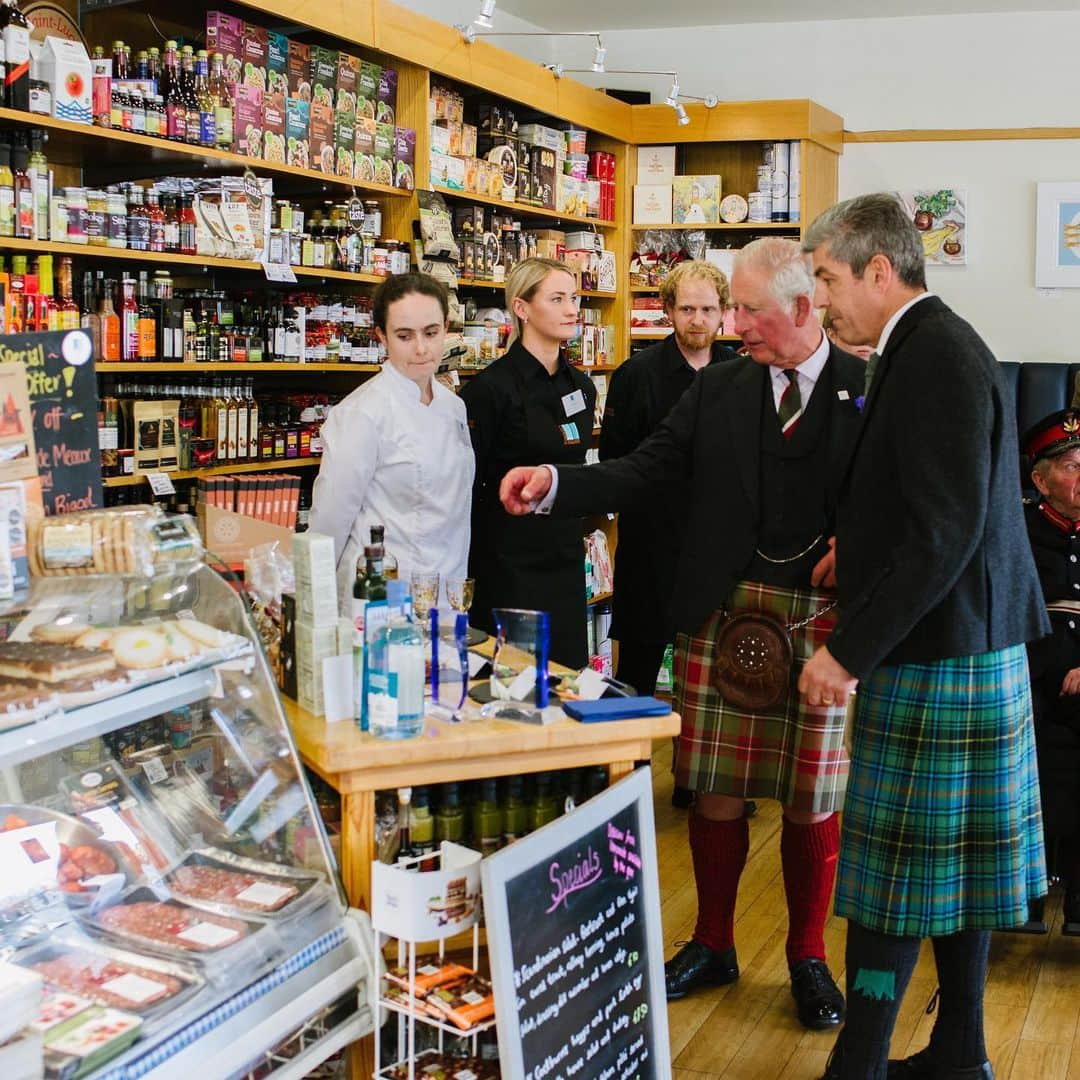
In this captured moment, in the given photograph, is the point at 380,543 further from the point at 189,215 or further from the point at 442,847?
the point at 189,215

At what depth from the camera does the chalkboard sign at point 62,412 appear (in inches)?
85.0

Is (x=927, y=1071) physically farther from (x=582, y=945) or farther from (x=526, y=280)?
(x=526, y=280)

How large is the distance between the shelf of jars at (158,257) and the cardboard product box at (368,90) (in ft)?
2.03

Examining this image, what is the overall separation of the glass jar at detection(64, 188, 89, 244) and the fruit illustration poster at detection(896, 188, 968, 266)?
16.6ft

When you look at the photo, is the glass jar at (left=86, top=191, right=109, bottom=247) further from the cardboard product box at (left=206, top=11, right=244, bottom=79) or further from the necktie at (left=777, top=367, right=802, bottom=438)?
the necktie at (left=777, top=367, right=802, bottom=438)

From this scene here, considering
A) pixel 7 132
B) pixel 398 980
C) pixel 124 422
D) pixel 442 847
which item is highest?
pixel 7 132

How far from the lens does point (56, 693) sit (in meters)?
1.83

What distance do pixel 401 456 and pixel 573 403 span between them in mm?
810

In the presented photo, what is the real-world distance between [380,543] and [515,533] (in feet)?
5.94

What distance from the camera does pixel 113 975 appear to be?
73.7 inches

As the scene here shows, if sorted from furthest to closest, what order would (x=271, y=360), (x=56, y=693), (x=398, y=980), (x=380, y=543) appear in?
(x=271, y=360) → (x=380, y=543) → (x=398, y=980) → (x=56, y=693)

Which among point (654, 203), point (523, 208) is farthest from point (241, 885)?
point (654, 203)

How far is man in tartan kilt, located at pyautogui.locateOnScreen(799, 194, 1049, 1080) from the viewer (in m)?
2.49

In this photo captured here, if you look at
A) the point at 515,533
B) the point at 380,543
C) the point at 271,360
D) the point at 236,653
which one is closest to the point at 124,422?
the point at 271,360
